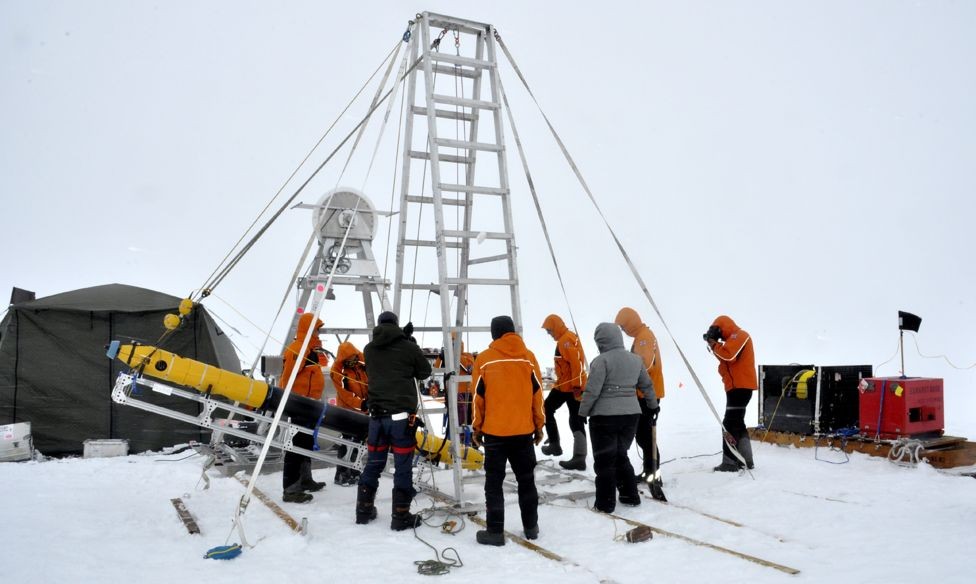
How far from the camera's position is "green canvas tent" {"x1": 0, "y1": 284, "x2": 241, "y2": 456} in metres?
9.75

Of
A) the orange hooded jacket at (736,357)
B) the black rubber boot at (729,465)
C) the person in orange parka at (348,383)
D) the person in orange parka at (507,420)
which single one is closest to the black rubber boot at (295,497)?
the person in orange parka at (348,383)

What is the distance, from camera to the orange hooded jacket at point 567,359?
24.8ft

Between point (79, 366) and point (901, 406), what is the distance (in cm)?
1188

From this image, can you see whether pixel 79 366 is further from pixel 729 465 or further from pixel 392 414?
pixel 729 465

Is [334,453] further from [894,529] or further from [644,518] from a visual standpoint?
[894,529]

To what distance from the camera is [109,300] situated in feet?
34.4

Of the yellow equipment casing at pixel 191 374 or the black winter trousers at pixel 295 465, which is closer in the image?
the yellow equipment casing at pixel 191 374

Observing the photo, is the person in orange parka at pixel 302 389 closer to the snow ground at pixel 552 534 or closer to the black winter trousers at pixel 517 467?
the snow ground at pixel 552 534

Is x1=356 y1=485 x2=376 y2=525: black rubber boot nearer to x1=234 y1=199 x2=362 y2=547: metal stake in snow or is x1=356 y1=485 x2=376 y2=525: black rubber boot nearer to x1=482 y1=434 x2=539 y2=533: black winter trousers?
x1=234 y1=199 x2=362 y2=547: metal stake in snow

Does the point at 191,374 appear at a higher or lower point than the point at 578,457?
higher

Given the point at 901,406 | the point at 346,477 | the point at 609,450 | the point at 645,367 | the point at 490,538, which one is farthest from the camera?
the point at 901,406

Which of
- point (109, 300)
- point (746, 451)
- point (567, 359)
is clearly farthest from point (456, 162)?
point (109, 300)

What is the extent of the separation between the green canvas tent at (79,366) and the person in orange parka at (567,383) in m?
6.05

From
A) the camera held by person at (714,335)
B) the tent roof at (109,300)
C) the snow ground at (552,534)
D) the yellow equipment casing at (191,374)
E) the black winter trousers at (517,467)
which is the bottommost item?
the snow ground at (552,534)
